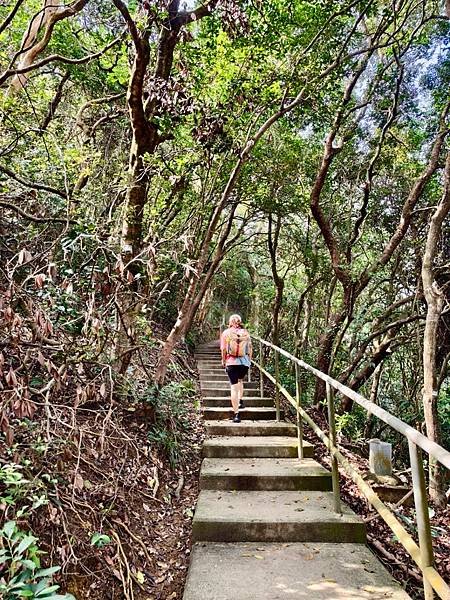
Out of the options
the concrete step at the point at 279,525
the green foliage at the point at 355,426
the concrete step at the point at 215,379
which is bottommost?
the green foliage at the point at 355,426

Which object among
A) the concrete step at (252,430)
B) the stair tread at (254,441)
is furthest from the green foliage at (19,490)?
the concrete step at (252,430)

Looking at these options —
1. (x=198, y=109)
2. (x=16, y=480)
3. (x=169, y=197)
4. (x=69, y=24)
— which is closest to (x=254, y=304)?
(x=169, y=197)

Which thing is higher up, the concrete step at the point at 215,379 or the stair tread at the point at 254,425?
the concrete step at the point at 215,379

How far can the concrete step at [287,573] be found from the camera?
2422mm

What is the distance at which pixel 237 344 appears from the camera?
609cm

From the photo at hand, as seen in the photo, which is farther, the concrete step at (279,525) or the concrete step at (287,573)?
the concrete step at (279,525)

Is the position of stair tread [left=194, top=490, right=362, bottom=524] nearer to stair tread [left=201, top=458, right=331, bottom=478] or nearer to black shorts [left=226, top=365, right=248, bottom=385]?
stair tread [left=201, top=458, right=331, bottom=478]

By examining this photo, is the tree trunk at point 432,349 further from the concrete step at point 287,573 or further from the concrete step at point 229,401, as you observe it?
the concrete step at point 287,573

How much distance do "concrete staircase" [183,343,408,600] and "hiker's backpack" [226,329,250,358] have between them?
1.56 meters

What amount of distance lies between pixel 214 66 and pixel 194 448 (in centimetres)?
458

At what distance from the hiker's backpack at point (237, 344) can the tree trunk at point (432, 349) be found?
225 cm

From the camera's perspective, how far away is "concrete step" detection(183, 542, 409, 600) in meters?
2.42

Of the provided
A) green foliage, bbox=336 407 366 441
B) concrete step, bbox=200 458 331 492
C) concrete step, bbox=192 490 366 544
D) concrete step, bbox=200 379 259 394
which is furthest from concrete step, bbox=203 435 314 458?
concrete step, bbox=200 379 259 394

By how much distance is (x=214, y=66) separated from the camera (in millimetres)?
5512
